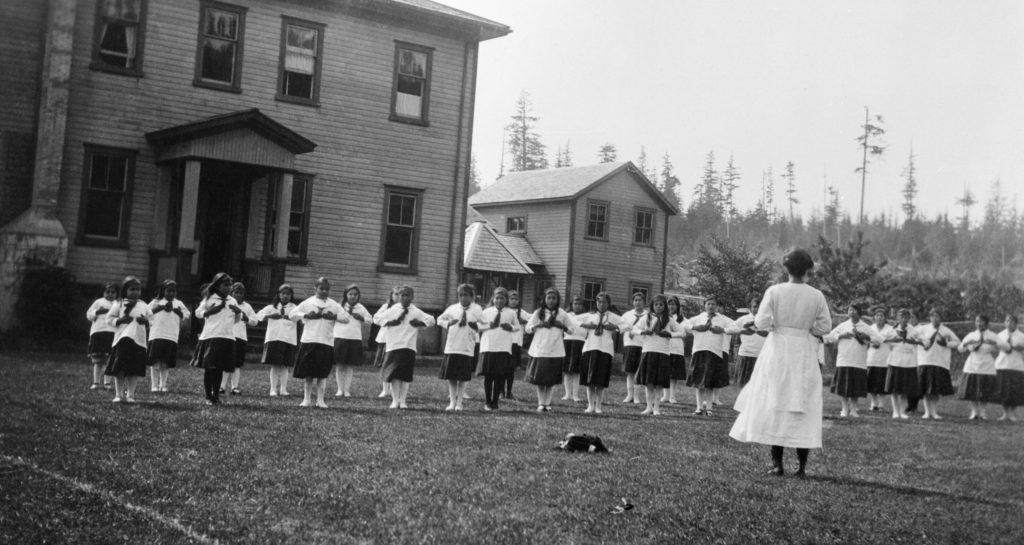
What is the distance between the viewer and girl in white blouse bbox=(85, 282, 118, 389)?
14531 millimetres

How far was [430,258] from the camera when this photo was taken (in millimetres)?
25797

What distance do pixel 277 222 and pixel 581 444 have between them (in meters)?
13.9

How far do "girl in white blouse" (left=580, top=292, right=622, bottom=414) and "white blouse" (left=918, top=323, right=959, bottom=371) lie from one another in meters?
6.50

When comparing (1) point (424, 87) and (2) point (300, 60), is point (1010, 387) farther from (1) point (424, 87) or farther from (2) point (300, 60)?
(2) point (300, 60)

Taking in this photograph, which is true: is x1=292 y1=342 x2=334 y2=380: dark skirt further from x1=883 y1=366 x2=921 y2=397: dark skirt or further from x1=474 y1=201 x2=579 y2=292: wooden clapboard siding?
x1=474 y1=201 x2=579 y2=292: wooden clapboard siding

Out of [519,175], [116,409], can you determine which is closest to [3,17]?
[116,409]

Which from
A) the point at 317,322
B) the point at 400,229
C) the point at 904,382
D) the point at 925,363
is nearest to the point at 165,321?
the point at 317,322

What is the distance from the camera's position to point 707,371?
55.8ft

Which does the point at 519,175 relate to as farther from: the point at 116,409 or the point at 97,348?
the point at 116,409

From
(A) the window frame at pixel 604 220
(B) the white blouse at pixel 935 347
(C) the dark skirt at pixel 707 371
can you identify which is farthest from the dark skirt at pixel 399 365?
(A) the window frame at pixel 604 220

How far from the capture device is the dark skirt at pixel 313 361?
46.1 ft

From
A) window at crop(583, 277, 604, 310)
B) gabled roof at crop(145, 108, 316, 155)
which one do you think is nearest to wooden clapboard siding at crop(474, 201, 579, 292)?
window at crop(583, 277, 604, 310)

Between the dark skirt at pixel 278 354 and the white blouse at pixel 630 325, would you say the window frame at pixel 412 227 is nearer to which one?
the white blouse at pixel 630 325

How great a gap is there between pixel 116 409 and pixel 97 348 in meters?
3.47
